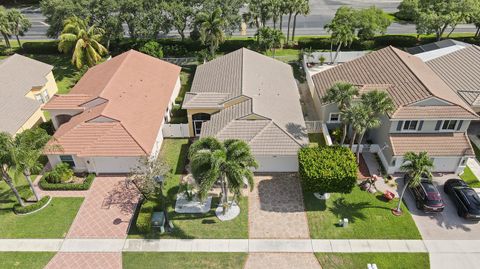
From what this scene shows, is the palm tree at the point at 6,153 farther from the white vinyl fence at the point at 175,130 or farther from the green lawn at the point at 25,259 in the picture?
the white vinyl fence at the point at 175,130

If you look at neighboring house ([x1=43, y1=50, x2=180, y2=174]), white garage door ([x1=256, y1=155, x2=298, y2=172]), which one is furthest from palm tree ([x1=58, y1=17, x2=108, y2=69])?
white garage door ([x1=256, y1=155, x2=298, y2=172])

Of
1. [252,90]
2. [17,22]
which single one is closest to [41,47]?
[17,22]

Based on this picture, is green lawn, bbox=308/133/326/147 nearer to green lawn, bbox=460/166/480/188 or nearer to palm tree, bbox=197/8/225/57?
green lawn, bbox=460/166/480/188

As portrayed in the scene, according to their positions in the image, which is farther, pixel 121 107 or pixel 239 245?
pixel 121 107

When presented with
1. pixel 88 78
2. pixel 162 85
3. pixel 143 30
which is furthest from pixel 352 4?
pixel 88 78

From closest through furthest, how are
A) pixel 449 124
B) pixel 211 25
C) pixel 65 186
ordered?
1. pixel 65 186
2. pixel 449 124
3. pixel 211 25

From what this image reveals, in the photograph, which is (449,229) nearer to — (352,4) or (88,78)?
(88,78)

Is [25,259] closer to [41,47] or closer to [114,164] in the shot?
[114,164]
